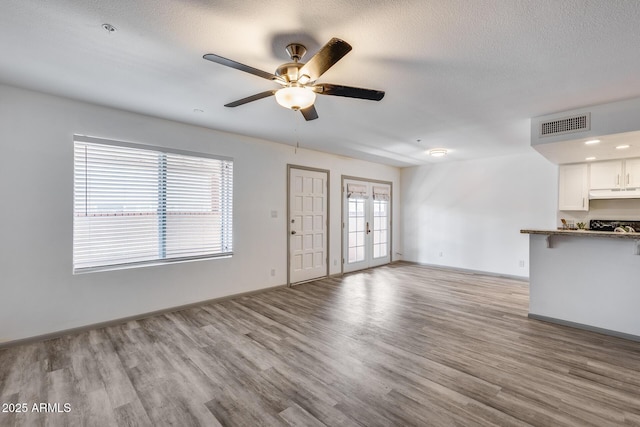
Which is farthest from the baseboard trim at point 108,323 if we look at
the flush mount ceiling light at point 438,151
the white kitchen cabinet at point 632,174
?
the white kitchen cabinet at point 632,174

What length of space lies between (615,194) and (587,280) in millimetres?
2260

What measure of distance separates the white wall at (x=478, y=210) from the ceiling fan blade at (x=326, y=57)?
540cm

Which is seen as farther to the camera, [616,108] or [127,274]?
[127,274]

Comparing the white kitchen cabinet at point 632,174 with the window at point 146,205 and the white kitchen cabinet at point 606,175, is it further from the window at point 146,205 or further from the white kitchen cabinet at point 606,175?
the window at point 146,205

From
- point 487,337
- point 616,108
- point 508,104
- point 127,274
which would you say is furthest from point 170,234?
point 616,108

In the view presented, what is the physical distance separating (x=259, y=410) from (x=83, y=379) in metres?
1.54

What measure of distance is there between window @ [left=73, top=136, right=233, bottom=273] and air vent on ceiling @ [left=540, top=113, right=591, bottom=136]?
168 inches

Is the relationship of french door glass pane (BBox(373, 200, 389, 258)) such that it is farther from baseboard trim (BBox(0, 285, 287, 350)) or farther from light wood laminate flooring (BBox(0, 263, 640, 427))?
baseboard trim (BBox(0, 285, 287, 350))

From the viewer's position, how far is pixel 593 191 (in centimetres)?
465

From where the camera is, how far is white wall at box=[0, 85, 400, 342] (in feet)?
9.21

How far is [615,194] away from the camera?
4.46 metres

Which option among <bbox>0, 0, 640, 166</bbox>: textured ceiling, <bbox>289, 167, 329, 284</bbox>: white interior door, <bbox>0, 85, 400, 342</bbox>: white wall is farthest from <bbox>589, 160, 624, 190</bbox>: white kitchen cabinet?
<bbox>0, 85, 400, 342</bbox>: white wall

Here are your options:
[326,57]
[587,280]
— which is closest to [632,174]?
[587,280]

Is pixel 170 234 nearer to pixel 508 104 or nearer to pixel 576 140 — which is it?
pixel 508 104
